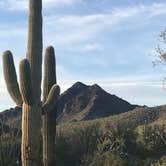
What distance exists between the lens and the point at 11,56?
67.3ft

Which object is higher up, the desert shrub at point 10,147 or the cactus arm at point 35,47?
the cactus arm at point 35,47

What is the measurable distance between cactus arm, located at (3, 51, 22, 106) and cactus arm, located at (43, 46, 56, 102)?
1.89 m

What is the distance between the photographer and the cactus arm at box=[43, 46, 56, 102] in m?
22.1

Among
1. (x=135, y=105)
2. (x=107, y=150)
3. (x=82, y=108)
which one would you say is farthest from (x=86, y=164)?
(x=135, y=105)

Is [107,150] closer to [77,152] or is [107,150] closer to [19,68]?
[77,152]

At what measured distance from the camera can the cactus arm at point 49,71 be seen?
22094 millimetres

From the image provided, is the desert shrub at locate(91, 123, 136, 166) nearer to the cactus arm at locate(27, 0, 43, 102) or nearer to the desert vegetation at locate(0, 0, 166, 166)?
the desert vegetation at locate(0, 0, 166, 166)

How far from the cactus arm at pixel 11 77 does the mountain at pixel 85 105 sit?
34.8 meters

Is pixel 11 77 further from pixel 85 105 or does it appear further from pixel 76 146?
pixel 85 105

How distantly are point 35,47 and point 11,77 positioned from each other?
136 cm

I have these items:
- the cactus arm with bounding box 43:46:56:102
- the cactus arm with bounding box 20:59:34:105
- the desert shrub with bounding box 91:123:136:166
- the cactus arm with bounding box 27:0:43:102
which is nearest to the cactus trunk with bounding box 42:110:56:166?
the cactus arm with bounding box 43:46:56:102

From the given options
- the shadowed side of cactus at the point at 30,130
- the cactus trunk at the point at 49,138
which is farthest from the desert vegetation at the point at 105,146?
the shadowed side of cactus at the point at 30,130

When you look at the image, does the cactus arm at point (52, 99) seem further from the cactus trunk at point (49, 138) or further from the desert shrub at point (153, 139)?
the desert shrub at point (153, 139)

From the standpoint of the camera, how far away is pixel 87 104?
5869 cm
